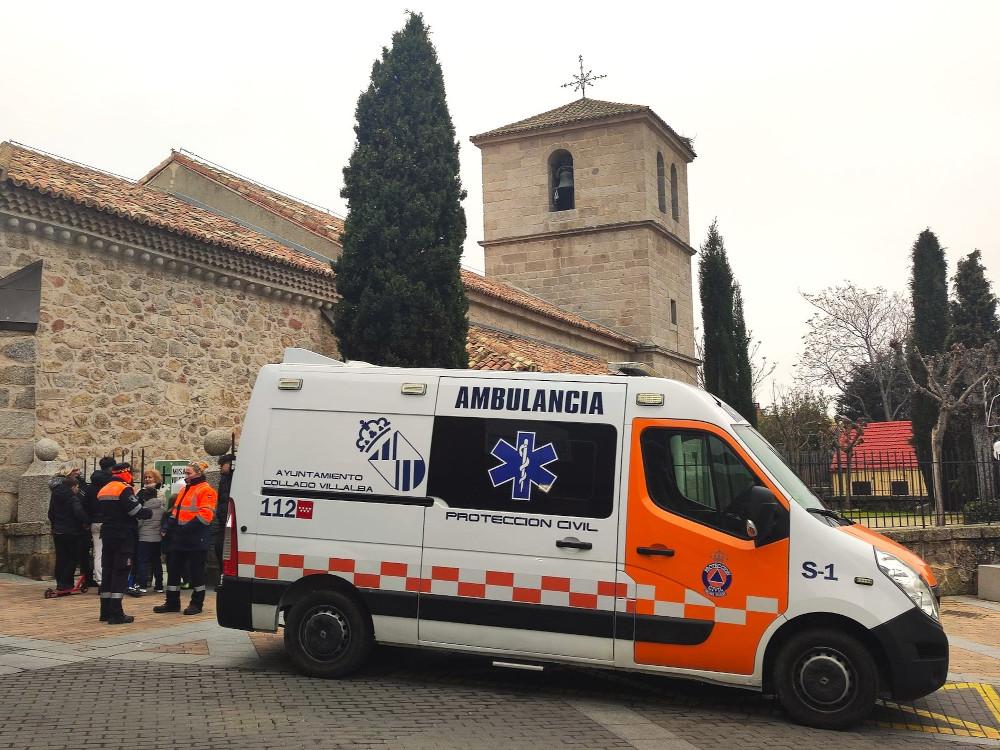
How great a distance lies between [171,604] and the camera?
31.7 ft

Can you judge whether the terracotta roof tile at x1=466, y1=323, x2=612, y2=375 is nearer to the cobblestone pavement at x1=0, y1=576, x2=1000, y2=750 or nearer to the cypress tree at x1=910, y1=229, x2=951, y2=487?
the cobblestone pavement at x1=0, y1=576, x2=1000, y2=750

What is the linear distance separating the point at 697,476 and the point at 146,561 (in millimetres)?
7646

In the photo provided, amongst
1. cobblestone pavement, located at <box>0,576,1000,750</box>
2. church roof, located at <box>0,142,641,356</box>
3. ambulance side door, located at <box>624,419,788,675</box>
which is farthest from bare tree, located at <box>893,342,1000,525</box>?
church roof, located at <box>0,142,641,356</box>

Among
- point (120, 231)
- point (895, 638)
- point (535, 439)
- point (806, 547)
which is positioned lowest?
point (895, 638)

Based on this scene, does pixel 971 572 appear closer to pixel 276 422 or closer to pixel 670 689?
pixel 670 689

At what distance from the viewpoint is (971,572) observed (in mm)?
13102

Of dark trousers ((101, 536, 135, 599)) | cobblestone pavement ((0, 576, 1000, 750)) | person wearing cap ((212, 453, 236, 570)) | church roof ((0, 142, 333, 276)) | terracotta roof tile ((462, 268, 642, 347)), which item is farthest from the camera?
terracotta roof tile ((462, 268, 642, 347))

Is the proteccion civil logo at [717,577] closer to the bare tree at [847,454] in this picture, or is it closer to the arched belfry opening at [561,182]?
the bare tree at [847,454]

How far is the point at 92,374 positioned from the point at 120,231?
2206 millimetres

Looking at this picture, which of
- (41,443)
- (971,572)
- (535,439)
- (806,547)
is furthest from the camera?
(971,572)

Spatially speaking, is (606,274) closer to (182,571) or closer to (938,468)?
(938,468)

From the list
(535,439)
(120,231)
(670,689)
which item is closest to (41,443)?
(120,231)

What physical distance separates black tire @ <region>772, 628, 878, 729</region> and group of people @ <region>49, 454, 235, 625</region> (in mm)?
6135

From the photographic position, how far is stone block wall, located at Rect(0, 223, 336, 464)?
1280cm
